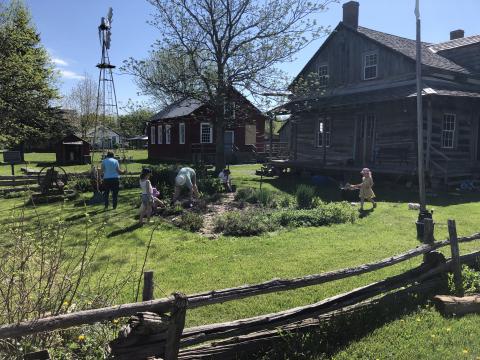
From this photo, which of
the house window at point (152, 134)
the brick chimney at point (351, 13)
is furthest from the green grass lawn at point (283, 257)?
the house window at point (152, 134)

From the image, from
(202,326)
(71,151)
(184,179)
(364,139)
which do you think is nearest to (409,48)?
(364,139)

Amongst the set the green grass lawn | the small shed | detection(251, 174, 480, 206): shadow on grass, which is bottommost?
the green grass lawn

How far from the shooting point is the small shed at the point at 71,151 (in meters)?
32.3

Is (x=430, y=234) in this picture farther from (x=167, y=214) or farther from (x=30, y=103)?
(x=30, y=103)

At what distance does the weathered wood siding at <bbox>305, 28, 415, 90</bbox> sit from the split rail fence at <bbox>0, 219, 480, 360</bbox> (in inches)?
699

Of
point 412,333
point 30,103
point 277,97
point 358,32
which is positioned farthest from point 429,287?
point 30,103

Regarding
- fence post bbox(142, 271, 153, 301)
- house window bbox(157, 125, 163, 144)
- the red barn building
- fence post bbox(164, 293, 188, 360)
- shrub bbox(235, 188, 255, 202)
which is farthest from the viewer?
house window bbox(157, 125, 163, 144)

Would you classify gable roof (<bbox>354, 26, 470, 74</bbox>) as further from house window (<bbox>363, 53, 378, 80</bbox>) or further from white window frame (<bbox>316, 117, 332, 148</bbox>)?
white window frame (<bbox>316, 117, 332, 148</bbox>)

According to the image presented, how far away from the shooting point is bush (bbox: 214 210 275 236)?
33.1ft

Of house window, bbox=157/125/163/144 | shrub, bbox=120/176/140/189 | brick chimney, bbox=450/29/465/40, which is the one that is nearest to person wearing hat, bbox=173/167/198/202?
shrub, bbox=120/176/140/189

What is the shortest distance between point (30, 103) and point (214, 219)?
17.6 meters

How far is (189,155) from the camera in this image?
115 feet

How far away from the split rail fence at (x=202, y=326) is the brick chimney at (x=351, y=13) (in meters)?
21.5

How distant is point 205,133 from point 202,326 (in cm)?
3187
